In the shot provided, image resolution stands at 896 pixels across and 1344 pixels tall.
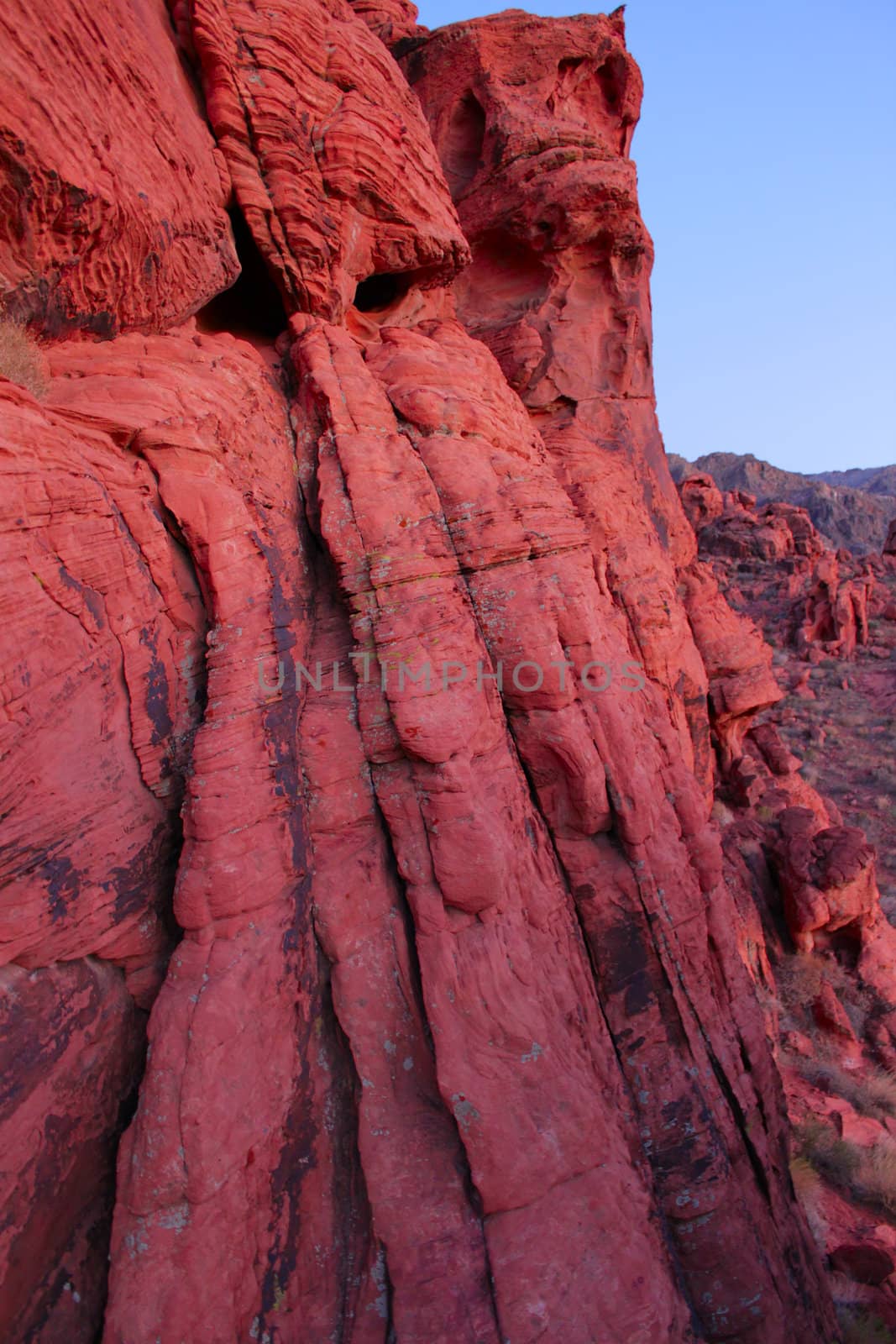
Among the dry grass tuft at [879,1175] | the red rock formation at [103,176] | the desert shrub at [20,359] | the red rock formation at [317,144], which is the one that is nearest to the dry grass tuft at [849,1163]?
the dry grass tuft at [879,1175]

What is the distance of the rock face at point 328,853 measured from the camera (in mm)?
3500

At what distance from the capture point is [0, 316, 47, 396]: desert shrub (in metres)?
3.93

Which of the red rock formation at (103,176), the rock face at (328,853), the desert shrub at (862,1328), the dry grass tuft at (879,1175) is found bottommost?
the dry grass tuft at (879,1175)

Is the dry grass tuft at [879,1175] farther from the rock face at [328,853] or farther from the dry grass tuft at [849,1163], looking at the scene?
the rock face at [328,853]

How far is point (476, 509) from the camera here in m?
5.52

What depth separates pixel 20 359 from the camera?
4031 millimetres

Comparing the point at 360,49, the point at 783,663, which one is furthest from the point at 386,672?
the point at 783,663

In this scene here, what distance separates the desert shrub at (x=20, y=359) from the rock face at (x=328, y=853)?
0.44 feet

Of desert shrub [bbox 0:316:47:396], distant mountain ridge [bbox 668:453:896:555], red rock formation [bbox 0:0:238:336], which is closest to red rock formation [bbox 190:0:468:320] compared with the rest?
red rock formation [bbox 0:0:238:336]

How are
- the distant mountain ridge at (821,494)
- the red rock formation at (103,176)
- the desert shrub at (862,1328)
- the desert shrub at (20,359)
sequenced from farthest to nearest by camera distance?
the distant mountain ridge at (821,494)
the desert shrub at (862,1328)
the desert shrub at (20,359)
the red rock formation at (103,176)

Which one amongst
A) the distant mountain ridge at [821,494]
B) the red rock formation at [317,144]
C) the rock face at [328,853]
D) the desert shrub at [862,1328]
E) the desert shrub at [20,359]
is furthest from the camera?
the distant mountain ridge at [821,494]

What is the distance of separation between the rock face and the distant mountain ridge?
167ft

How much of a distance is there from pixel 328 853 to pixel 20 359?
3.91 meters

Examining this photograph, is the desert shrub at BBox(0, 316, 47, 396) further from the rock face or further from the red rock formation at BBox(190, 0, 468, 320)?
the red rock formation at BBox(190, 0, 468, 320)
